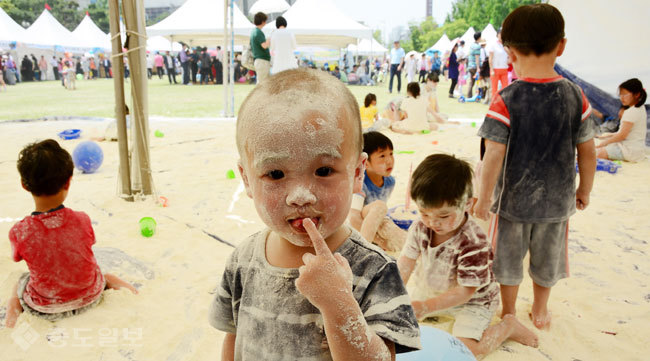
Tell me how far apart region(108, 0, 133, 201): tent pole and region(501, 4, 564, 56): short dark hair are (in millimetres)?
3462

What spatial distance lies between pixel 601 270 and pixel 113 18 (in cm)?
467

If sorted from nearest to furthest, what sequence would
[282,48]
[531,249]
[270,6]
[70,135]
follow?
[531,249]
[70,135]
[282,48]
[270,6]

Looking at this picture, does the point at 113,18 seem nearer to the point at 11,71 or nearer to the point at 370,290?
the point at 370,290

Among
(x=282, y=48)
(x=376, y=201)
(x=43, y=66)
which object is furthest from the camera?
(x=43, y=66)

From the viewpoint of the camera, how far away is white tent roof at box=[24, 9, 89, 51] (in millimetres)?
23406

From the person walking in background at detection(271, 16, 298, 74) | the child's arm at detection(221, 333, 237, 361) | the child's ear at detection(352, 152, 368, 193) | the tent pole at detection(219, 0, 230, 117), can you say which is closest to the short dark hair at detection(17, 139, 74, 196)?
the child's arm at detection(221, 333, 237, 361)

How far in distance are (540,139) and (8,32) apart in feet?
87.6

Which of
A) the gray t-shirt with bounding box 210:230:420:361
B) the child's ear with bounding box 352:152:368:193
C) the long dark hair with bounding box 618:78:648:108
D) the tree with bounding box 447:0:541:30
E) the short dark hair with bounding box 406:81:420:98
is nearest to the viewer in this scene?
the gray t-shirt with bounding box 210:230:420:361

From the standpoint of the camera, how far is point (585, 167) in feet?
8.01

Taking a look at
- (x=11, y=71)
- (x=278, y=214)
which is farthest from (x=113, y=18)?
(x=11, y=71)

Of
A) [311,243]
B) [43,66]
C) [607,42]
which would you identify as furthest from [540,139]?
[43,66]

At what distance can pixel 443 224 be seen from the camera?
7.49 ft

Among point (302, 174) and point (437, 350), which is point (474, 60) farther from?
point (302, 174)

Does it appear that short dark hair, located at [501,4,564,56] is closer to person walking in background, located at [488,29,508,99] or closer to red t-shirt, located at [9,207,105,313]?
red t-shirt, located at [9,207,105,313]
